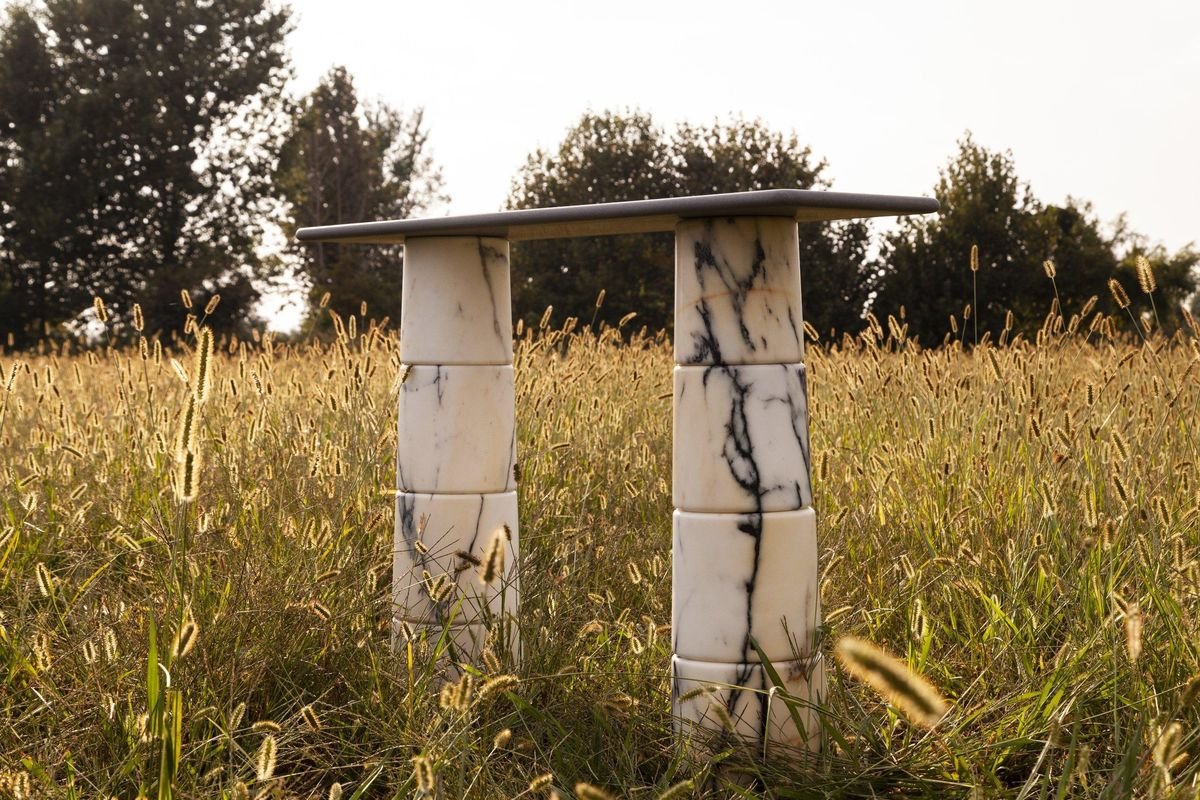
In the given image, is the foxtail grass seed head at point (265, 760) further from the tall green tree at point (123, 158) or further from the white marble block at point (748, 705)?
the tall green tree at point (123, 158)

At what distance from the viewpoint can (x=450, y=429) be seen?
275cm

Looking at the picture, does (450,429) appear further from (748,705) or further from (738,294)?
(748,705)

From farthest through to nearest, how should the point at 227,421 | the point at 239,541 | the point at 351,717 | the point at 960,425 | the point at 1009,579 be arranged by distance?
the point at 227,421 → the point at 960,425 → the point at 239,541 → the point at 1009,579 → the point at 351,717

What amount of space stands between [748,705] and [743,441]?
53cm

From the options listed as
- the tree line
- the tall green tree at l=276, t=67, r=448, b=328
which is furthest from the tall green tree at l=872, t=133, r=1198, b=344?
the tall green tree at l=276, t=67, r=448, b=328

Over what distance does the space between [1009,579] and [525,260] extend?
17316mm

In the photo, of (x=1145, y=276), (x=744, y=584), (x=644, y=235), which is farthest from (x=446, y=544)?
(x=644, y=235)

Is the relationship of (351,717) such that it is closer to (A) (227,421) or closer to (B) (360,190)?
(A) (227,421)

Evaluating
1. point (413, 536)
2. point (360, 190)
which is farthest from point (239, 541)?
point (360, 190)

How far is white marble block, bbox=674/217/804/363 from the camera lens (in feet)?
7.29

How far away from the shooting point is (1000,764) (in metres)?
2.24

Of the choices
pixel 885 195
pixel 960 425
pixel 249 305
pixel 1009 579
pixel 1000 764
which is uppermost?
pixel 249 305

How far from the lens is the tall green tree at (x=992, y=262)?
58.5 ft

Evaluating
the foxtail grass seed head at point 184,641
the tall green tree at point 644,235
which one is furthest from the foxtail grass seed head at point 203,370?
the tall green tree at point 644,235
